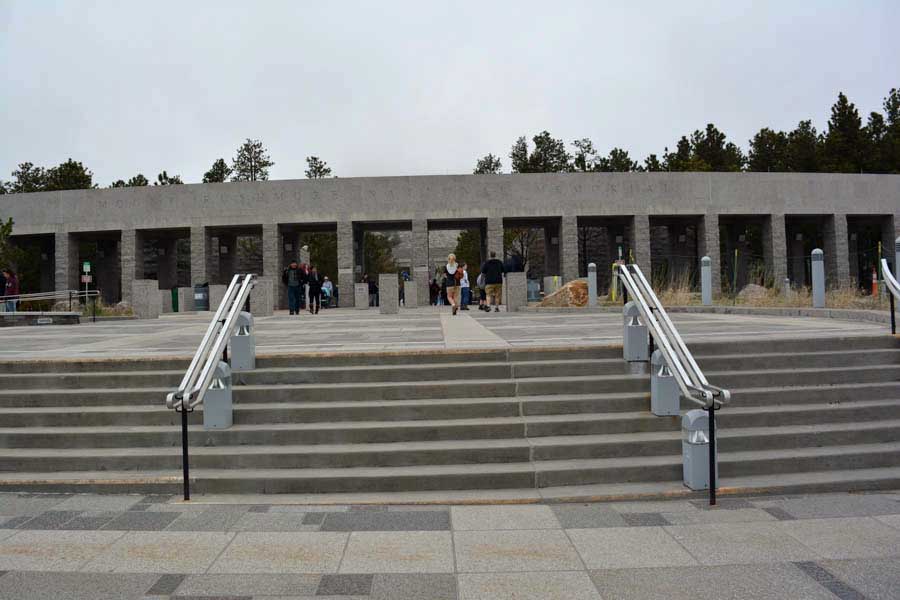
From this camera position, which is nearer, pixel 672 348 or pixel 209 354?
pixel 672 348

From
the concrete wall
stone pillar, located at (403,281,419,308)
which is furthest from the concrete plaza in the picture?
the concrete wall

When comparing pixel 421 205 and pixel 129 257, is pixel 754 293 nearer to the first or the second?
pixel 421 205

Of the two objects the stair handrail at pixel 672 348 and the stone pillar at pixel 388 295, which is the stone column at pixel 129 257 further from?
the stair handrail at pixel 672 348

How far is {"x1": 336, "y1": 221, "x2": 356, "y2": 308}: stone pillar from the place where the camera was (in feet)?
105

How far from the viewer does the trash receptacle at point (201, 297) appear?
1180 inches

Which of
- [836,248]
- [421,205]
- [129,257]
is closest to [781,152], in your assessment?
[836,248]

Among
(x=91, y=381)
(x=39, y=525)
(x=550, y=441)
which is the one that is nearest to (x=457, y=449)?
(x=550, y=441)

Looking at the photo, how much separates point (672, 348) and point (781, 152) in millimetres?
54146

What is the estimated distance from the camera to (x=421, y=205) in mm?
32125

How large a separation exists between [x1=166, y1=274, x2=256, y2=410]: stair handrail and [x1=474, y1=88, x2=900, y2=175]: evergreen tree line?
42.0 m

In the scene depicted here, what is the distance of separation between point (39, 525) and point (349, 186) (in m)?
27.9

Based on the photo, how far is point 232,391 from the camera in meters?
7.17

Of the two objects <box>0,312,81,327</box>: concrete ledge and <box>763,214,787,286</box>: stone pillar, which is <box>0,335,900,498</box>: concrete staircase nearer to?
<box>0,312,81,327</box>: concrete ledge

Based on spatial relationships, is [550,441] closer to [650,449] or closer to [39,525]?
[650,449]
